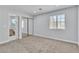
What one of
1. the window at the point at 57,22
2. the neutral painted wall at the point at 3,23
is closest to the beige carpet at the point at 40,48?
the neutral painted wall at the point at 3,23

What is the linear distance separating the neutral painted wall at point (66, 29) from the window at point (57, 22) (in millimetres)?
284

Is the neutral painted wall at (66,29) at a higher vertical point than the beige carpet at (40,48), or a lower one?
higher

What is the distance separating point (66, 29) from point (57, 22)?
1273 millimetres

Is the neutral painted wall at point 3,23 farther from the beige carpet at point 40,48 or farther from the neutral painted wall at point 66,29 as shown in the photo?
the neutral painted wall at point 66,29

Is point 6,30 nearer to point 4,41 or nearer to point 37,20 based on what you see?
point 4,41

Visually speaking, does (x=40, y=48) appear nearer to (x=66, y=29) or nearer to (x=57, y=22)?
(x=66, y=29)

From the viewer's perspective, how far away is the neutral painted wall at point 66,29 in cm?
637

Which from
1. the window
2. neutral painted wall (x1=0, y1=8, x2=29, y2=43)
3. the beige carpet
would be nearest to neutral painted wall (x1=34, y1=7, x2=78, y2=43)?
the window

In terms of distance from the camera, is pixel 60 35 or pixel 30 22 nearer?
pixel 60 35

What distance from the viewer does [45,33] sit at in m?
9.44

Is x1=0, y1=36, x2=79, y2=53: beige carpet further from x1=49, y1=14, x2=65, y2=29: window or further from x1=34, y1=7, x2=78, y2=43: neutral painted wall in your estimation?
x1=49, y1=14, x2=65, y2=29: window

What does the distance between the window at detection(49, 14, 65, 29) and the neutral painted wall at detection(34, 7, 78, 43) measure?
0.93 feet
